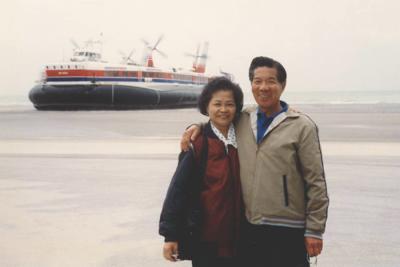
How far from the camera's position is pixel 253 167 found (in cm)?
206

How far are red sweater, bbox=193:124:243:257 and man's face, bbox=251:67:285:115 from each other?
0.22 metres

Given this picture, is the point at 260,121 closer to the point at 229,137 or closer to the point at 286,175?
the point at 229,137

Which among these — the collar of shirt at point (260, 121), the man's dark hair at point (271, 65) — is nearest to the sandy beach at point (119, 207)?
the collar of shirt at point (260, 121)

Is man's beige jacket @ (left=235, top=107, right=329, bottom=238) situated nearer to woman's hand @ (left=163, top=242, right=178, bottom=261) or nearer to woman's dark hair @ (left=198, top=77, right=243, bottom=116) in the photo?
woman's dark hair @ (left=198, top=77, right=243, bottom=116)

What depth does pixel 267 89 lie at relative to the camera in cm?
213

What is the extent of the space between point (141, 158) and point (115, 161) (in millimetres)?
493

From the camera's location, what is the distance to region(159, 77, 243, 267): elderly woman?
2.08 m

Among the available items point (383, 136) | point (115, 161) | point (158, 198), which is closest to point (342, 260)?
point (158, 198)

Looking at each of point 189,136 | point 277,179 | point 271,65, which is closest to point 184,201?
point 189,136

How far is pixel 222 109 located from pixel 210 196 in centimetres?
35

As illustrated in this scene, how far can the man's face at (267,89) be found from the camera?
7.00ft

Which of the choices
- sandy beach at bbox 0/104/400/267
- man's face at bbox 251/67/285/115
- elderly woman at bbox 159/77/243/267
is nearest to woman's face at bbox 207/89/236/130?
elderly woman at bbox 159/77/243/267

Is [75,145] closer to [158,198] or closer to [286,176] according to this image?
[158,198]

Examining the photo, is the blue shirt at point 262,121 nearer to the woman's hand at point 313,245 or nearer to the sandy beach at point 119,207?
the woman's hand at point 313,245
